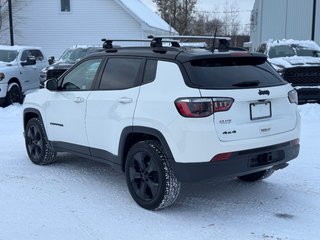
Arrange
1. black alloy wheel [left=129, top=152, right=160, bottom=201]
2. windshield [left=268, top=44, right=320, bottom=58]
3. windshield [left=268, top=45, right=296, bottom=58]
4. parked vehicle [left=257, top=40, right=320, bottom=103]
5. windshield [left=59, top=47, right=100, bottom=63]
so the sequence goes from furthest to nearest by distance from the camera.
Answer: windshield [left=59, top=47, right=100, bottom=63], windshield [left=268, top=45, right=296, bottom=58], windshield [left=268, top=44, right=320, bottom=58], parked vehicle [left=257, top=40, right=320, bottom=103], black alloy wheel [left=129, top=152, right=160, bottom=201]

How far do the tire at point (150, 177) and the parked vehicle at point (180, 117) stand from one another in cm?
1

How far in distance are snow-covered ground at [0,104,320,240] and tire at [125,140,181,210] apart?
0.46 feet

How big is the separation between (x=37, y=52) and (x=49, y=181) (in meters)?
11.2

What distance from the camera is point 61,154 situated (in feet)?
25.4

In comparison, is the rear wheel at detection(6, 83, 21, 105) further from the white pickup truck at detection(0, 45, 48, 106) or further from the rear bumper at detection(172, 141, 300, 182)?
the rear bumper at detection(172, 141, 300, 182)

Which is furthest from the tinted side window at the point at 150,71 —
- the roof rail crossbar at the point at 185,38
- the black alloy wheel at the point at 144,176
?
the black alloy wheel at the point at 144,176

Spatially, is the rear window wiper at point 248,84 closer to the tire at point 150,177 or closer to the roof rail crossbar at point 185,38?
the roof rail crossbar at point 185,38

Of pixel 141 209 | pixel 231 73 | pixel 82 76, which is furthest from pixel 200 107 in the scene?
pixel 82 76

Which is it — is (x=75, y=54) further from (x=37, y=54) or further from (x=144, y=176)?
(x=144, y=176)

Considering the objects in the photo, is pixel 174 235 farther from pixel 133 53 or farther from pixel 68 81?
pixel 68 81

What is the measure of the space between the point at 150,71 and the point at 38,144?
2719 millimetres

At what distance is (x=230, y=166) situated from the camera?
4.61 metres

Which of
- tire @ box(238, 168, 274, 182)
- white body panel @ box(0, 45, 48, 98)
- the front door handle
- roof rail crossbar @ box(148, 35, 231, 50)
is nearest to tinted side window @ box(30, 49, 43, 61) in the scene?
white body panel @ box(0, 45, 48, 98)

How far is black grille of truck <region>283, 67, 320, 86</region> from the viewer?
471 inches
